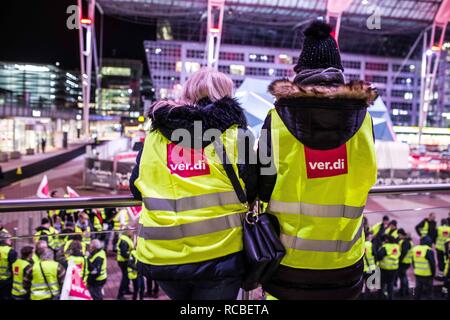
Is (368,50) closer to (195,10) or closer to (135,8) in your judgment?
(195,10)

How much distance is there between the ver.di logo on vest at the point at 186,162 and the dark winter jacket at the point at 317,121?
0.29 meters

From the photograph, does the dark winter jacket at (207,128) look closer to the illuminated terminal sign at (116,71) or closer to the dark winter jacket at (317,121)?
the dark winter jacket at (317,121)

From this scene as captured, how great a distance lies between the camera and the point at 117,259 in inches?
291

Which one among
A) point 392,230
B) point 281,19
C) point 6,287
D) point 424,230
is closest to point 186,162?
point 6,287

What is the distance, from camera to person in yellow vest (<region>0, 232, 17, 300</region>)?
3.92 metres

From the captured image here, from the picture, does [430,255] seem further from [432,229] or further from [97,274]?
[97,274]

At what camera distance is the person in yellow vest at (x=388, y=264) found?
5.36 m

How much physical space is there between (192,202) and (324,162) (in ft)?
2.12

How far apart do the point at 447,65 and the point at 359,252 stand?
80.3 meters

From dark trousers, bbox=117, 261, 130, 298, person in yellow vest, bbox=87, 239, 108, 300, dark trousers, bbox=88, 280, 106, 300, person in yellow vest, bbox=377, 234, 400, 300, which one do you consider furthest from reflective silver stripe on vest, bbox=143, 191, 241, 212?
dark trousers, bbox=117, 261, 130, 298

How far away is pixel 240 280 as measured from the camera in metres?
2.02

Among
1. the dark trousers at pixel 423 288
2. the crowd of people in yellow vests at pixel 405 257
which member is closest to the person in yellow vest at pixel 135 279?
the crowd of people in yellow vests at pixel 405 257

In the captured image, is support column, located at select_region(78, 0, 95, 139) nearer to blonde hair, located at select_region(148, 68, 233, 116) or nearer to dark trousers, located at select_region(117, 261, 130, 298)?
dark trousers, located at select_region(117, 261, 130, 298)
